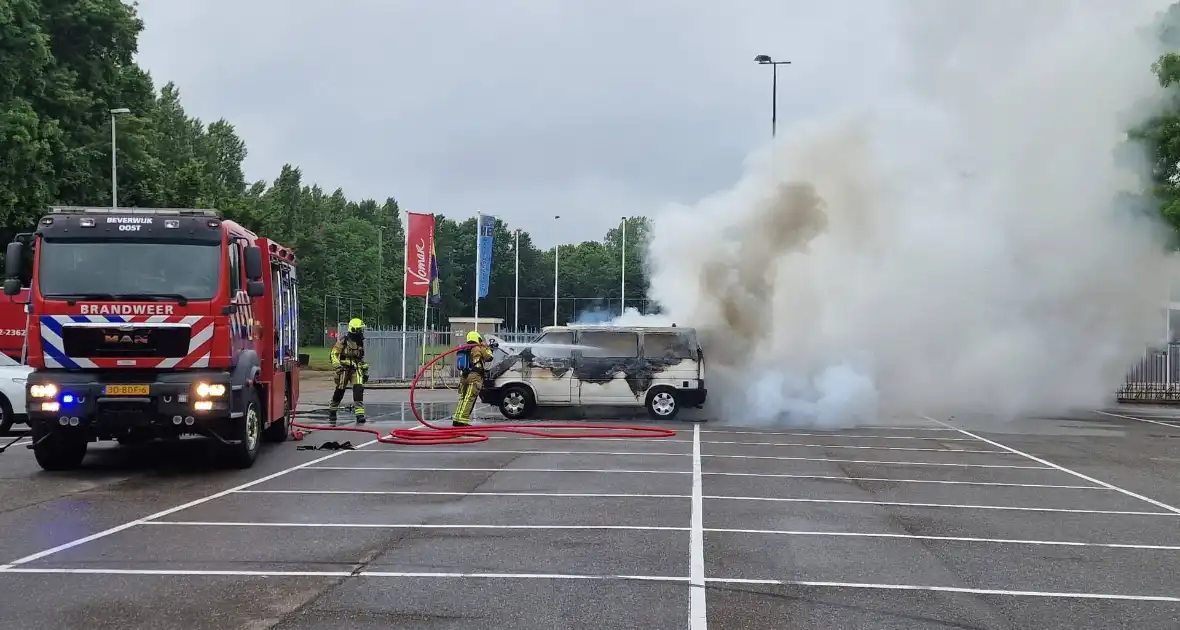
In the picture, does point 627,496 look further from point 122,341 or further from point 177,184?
point 177,184

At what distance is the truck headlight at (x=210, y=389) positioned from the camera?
11.4 metres

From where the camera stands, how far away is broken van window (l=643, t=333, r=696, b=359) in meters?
19.8

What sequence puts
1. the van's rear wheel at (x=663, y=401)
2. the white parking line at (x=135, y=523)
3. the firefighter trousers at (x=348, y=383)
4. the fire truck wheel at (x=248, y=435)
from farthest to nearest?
the van's rear wheel at (x=663, y=401)
the firefighter trousers at (x=348, y=383)
the fire truck wheel at (x=248, y=435)
the white parking line at (x=135, y=523)

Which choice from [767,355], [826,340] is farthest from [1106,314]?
[767,355]

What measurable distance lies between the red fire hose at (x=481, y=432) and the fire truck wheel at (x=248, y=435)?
273cm

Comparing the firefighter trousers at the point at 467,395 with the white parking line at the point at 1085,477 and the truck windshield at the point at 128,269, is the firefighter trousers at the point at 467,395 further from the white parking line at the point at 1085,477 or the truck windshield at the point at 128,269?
the white parking line at the point at 1085,477

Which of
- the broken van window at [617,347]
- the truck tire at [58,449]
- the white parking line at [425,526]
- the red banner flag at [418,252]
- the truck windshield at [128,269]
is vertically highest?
the red banner flag at [418,252]

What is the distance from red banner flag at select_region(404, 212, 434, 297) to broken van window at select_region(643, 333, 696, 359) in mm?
14102

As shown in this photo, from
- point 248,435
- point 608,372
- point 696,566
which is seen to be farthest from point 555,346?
point 696,566

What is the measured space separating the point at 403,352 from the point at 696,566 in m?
26.7

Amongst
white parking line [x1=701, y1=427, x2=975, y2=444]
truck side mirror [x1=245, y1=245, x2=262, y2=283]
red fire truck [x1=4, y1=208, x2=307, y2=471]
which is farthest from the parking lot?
white parking line [x1=701, y1=427, x2=975, y2=444]

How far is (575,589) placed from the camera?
6523 millimetres

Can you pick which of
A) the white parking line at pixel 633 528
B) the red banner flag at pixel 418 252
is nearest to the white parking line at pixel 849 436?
the white parking line at pixel 633 528

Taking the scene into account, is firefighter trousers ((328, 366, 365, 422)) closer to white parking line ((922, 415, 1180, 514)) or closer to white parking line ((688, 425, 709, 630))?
white parking line ((688, 425, 709, 630))
